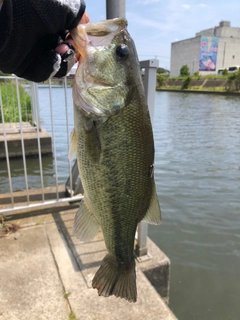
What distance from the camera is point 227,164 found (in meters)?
9.20

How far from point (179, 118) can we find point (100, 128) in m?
17.9

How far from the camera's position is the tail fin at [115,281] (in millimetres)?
1594

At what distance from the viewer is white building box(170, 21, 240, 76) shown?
73188mm

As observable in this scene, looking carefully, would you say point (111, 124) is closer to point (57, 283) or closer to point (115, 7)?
point (115, 7)

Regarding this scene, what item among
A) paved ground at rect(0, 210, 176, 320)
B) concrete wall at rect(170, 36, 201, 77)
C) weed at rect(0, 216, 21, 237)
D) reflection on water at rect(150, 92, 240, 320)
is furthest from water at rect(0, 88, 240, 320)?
concrete wall at rect(170, 36, 201, 77)

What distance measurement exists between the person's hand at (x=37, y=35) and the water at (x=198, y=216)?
3266 millimetres

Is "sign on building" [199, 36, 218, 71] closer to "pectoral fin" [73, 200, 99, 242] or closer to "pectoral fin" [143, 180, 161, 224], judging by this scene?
"pectoral fin" [143, 180, 161, 224]

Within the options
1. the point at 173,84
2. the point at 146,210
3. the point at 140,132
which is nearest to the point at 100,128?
the point at 140,132

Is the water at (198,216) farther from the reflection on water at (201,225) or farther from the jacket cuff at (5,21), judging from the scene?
the jacket cuff at (5,21)

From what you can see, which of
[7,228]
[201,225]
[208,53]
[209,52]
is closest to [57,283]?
[7,228]

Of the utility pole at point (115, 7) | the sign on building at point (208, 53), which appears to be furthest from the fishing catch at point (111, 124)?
the sign on building at point (208, 53)

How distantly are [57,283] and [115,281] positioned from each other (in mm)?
1396

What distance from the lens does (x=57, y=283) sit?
2.78 metres

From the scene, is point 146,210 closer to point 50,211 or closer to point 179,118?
point 50,211
